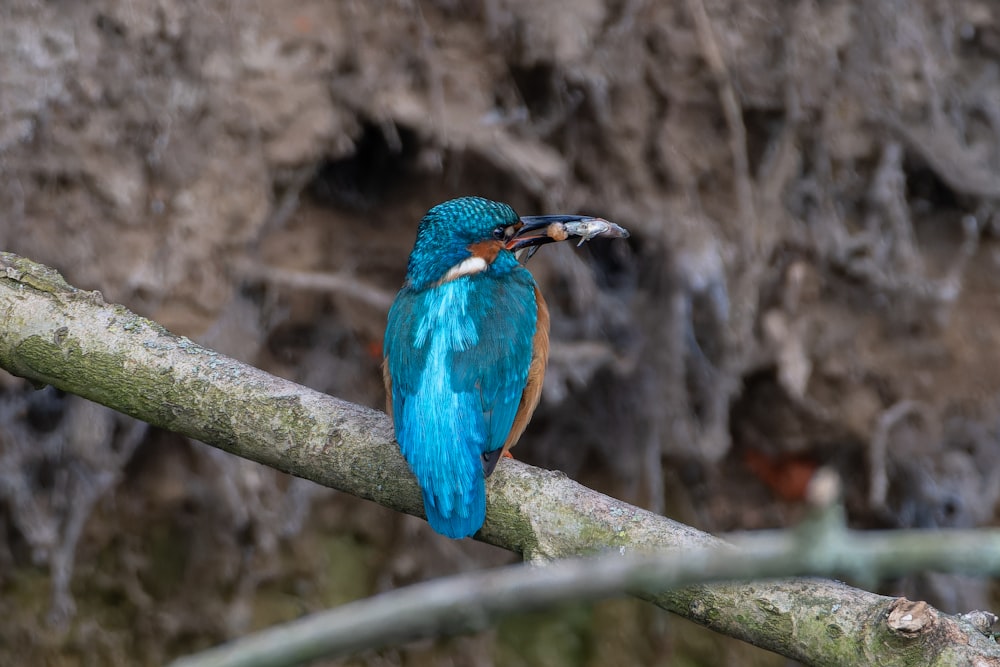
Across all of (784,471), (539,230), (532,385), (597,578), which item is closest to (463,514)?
(532,385)

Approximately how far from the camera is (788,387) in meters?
3.44

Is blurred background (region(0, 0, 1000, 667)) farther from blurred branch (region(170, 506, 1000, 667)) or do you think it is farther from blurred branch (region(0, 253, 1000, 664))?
blurred branch (region(170, 506, 1000, 667))

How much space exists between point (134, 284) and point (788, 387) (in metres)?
2.11

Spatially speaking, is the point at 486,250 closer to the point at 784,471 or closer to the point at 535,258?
the point at 535,258

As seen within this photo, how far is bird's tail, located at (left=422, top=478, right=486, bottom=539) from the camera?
1.68 metres

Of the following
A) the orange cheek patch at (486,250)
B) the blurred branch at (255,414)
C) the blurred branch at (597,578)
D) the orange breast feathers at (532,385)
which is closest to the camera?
the blurred branch at (597,578)

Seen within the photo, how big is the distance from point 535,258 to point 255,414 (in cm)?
168

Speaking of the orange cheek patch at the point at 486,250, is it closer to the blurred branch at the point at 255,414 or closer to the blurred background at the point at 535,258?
the blurred branch at the point at 255,414

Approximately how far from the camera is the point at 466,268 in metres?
2.27

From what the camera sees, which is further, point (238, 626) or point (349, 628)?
point (238, 626)

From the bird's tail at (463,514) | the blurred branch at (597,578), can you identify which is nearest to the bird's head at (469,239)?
the bird's tail at (463,514)

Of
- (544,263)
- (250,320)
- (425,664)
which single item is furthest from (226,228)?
(425,664)

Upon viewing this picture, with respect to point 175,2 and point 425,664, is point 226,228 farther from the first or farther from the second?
point 425,664

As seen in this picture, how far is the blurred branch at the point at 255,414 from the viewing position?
1.63 meters
